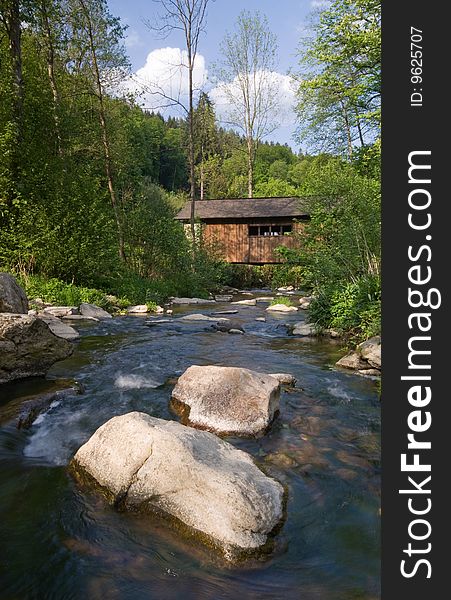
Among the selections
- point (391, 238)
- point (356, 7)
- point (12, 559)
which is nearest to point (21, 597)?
point (12, 559)

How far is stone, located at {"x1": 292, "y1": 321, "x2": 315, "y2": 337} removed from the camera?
34.8ft

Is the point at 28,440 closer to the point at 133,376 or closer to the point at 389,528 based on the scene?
the point at 133,376

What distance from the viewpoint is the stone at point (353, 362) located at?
24.4 feet

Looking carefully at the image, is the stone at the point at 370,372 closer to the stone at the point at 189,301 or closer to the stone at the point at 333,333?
the stone at the point at 333,333

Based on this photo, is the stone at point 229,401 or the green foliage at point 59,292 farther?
the green foliage at point 59,292

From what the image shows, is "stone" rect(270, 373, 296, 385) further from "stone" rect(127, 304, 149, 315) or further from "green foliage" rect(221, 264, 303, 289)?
"green foliage" rect(221, 264, 303, 289)

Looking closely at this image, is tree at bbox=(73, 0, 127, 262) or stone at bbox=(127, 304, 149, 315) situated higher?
tree at bbox=(73, 0, 127, 262)

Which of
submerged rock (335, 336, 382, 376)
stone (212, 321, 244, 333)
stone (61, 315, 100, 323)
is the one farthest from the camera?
stone (61, 315, 100, 323)

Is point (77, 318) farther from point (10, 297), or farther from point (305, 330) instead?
point (305, 330)

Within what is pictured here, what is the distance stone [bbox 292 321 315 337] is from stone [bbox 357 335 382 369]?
2.68m

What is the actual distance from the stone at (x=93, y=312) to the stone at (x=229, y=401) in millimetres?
8161

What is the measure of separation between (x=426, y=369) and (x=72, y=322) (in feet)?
35.2

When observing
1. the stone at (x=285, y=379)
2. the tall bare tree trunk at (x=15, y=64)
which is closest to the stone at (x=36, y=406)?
the stone at (x=285, y=379)

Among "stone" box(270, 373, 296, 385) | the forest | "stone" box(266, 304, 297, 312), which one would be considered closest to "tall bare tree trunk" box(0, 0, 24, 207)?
the forest
